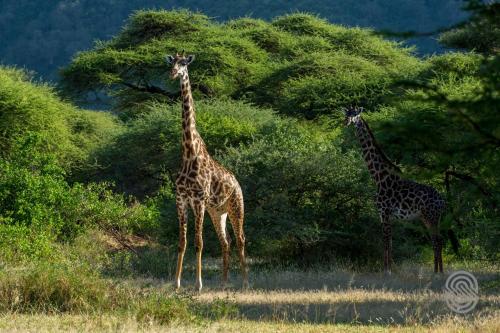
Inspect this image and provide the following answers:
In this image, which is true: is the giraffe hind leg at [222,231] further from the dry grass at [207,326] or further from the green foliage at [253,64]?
the green foliage at [253,64]

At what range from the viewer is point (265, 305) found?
36.6ft

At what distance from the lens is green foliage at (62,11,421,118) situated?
1081 inches

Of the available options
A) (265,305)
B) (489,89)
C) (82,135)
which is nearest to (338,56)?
(82,135)

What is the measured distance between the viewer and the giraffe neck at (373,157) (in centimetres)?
1452

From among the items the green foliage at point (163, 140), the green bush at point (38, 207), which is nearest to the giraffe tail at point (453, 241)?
the green foliage at point (163, 140)

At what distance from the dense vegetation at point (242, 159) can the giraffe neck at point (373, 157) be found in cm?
24

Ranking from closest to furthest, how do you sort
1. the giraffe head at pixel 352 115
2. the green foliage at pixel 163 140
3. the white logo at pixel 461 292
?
the white logo at pixel 461 292 → the giraffe head at pixel 352 115 → the green foliage at pixel 163 140

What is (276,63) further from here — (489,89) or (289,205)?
(489,89)

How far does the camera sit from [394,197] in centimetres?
1441

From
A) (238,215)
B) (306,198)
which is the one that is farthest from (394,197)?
(306,198)

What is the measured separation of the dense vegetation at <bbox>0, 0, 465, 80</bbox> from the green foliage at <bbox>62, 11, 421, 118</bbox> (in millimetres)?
46177

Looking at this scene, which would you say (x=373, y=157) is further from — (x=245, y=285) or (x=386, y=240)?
(x=245, y=285)

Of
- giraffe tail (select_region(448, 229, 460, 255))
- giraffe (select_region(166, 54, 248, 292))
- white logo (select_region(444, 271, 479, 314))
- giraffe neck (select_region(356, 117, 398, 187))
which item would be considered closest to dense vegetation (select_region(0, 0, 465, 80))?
giraffe tail (select_region(448, 229, 460, 255))

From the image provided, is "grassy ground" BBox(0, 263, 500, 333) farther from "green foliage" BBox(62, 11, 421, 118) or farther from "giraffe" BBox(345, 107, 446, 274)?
"green foliage" BBox(62, 11, 421, 118)
